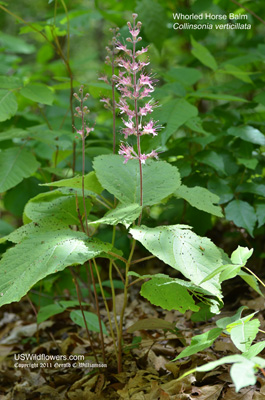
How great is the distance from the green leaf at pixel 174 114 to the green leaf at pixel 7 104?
823 mm

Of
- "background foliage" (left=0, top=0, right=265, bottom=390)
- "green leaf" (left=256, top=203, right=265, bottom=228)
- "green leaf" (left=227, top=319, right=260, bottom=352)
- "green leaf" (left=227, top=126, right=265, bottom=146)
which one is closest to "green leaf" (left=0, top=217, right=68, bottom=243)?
"background foliage" (left=0, top=0, right=265, bottom=390)

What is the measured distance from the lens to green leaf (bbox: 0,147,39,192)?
7.63 feet

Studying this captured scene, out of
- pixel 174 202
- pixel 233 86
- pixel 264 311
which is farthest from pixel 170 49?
pixel 264 311

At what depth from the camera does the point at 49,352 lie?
2465 mm

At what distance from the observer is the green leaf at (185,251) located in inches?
55.4

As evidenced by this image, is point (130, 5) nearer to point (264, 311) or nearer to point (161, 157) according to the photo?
point (161, 157)

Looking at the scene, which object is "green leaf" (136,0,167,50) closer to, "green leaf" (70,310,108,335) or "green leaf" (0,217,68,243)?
"green leaf" (0,217,68,243)

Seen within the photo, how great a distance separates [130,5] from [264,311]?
274 centimetres

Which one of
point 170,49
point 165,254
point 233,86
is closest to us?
point 165,254

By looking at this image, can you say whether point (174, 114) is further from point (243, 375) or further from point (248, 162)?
point (243, 375)

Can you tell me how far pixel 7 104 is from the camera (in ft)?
7.51

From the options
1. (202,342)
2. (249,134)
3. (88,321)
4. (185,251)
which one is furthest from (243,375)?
(249,134)

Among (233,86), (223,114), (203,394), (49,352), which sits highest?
(233,86)

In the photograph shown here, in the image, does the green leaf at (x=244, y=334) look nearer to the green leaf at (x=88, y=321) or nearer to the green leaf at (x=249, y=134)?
the green leaf at (x=88, y=321)
